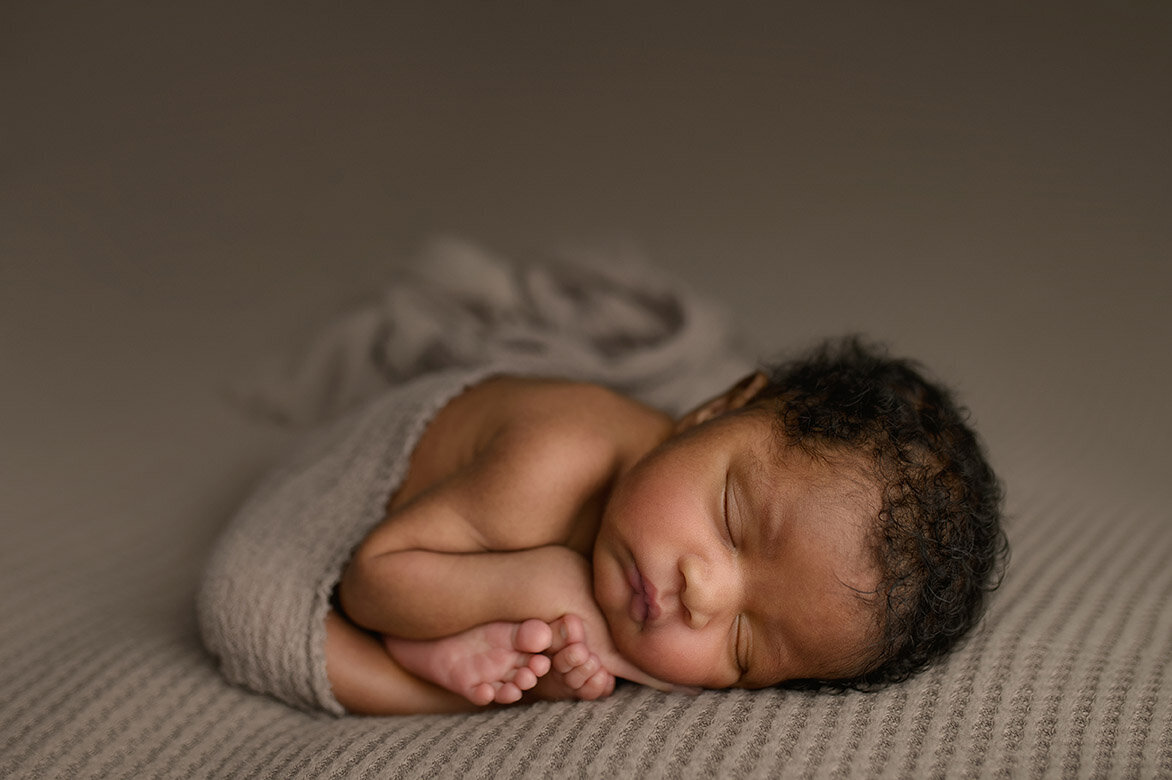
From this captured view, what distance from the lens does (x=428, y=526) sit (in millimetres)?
1045

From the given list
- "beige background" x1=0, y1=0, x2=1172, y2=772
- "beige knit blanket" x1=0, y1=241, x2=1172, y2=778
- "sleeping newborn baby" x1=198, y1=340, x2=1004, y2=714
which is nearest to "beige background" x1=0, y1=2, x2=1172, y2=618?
"beige background" x1=0, y1=0, x2=1172, y2=772

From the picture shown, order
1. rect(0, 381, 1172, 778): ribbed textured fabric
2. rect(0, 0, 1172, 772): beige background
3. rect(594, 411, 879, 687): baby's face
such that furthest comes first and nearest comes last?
rect(0, 0, 1172, 772): beige background
rect(594, 411, 879, 687): baby's face
rect(0, 381, 1172, 778): ribbed textured fabric

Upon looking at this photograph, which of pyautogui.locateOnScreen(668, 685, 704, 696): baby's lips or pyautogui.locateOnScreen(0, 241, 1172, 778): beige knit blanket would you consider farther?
pyautogui.locateOnScreen(668, 685, 704, 696): baby's lips

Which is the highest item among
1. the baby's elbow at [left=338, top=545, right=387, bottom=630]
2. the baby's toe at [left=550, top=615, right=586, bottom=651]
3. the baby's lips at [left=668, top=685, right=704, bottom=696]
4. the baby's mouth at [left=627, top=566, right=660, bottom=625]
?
the baby's elbow at [left=338, top=545, right=387, bottom=630]

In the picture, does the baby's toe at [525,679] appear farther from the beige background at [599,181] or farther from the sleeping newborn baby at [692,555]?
the beige background at [599,181]

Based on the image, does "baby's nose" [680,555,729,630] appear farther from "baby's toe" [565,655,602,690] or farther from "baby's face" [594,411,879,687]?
"baby's toe" [565,655,602,690]

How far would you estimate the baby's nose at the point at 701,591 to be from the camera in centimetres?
85

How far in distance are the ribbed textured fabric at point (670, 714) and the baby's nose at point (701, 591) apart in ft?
0.25

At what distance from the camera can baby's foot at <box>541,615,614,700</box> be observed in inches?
35.4

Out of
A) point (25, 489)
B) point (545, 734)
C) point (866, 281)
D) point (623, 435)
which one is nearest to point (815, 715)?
point (545, 734)

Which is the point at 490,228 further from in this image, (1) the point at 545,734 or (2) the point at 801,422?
(1) the point at 545,734

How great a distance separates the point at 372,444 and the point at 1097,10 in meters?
1.73

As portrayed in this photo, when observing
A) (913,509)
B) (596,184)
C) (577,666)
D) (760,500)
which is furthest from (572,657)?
(596,184)

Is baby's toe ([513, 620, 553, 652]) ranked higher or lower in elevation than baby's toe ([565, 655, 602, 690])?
higher
